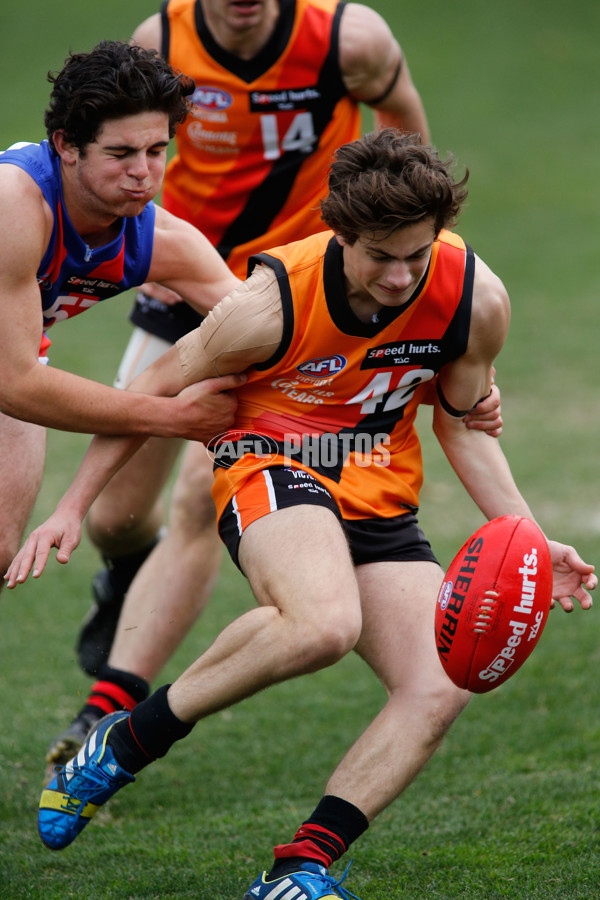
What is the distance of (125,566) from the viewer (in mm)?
5176

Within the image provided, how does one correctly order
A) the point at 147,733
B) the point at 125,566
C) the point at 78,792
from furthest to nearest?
the point at 125,566 < the point at 78,792 < the point at 147,733

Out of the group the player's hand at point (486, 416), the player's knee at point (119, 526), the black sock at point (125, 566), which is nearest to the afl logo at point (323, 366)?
the player's hand at point (486, 416)

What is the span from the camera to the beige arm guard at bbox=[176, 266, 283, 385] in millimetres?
3410

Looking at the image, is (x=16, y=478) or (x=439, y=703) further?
(x=16, y=478)

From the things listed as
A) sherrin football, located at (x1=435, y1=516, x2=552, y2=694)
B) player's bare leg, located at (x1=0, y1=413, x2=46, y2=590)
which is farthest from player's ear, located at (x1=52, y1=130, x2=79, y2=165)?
sherrin football, located at (x1=435, y1=516, x2=552, y2=694)

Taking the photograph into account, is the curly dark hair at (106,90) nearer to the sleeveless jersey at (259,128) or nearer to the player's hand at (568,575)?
the sleeveless jersey at (259,128)

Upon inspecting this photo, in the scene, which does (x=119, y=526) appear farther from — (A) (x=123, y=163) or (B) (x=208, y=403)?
(A) (x=123, y=163)

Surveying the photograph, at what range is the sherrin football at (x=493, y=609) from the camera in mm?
3096

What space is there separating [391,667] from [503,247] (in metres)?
14.3

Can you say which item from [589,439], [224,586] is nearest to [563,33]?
[589,439]

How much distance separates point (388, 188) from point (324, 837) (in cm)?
189

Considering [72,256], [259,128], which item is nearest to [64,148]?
[72,256]

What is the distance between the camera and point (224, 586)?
6918 mm

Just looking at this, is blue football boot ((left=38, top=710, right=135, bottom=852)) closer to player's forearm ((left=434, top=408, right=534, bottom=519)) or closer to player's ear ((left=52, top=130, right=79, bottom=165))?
player's forearm ((left=434, top=408, right=534, bottom=519))
